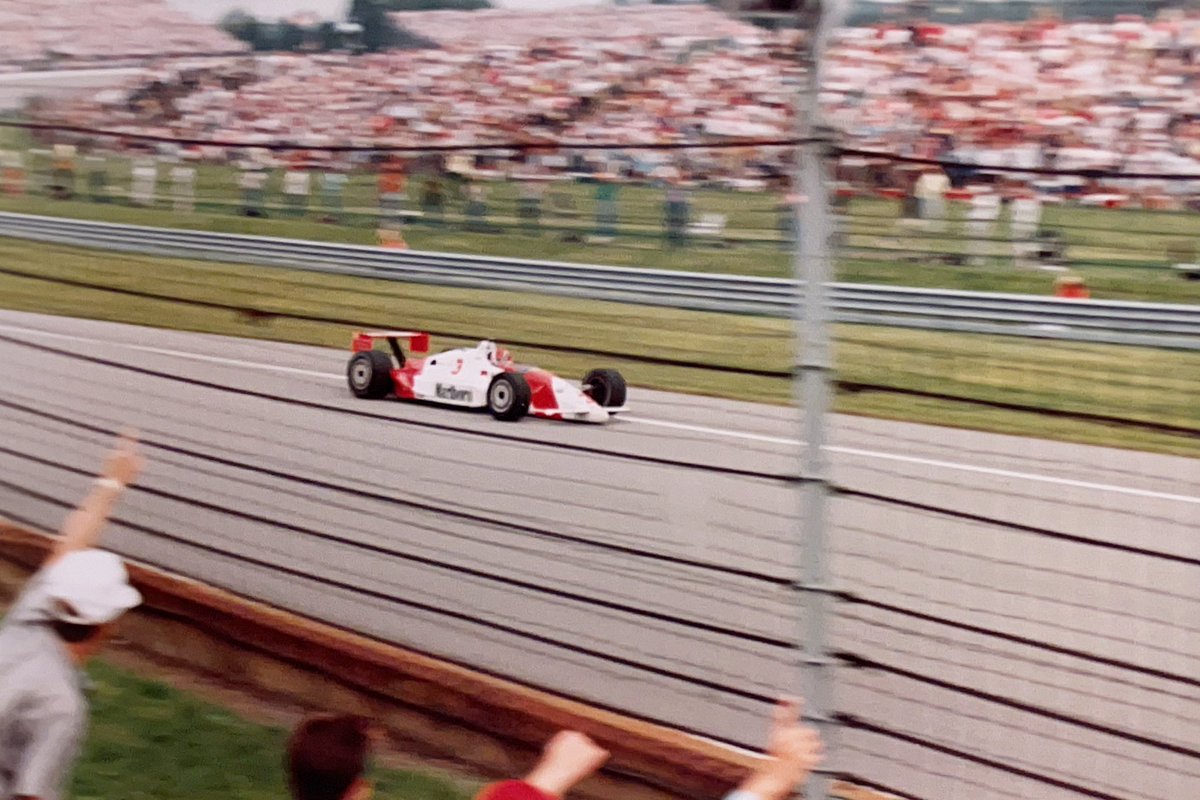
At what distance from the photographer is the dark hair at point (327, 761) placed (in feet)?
9.23

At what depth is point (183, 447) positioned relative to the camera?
568cm

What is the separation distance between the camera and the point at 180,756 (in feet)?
15.6

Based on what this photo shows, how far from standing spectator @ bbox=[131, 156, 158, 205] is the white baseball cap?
2596mm

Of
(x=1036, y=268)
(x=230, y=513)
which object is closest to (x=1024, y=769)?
(x=1036, y=268)

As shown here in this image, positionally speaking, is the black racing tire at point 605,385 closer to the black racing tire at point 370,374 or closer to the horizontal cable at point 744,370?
the horizontal cable at point 744,370

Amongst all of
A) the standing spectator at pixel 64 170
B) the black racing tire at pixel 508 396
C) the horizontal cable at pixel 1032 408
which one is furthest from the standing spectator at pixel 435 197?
the standing spectator at pixel 64 170

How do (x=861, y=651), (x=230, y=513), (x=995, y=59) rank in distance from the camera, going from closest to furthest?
(x=995, y=59), (x=861, y=651), (x=230, y=513)

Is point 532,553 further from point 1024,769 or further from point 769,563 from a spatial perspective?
point 1024,769

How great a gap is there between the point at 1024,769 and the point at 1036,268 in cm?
111

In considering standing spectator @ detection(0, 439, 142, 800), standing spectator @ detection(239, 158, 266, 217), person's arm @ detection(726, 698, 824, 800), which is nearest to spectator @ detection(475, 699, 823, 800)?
person's arm @ detection(726, 698, 824, 800)

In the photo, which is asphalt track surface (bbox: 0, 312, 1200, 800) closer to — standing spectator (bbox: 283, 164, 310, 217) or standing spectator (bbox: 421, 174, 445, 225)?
standing spectator (bbox: 283, 164, 310, 217)

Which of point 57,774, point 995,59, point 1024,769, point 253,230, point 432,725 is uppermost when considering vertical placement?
point 995,59

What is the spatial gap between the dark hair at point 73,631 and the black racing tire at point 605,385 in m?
1.55

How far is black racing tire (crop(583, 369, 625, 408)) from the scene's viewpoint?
4531 millimetres
